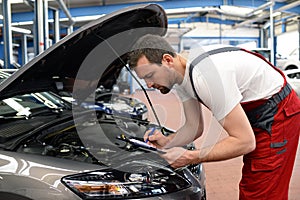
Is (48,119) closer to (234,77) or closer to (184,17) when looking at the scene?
(234,77)

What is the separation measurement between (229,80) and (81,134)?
3.90 feet

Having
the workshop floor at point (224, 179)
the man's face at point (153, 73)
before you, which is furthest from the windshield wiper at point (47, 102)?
the man's face at point (153, 73)

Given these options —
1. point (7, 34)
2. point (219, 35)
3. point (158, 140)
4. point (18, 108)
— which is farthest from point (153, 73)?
point (219, 35)

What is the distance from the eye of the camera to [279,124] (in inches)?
57.3

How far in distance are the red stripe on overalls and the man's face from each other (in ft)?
1.35

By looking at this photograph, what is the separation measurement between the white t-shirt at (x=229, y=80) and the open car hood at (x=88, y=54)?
0.52m

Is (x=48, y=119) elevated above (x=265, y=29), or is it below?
below

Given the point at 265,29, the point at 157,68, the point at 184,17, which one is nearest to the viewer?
the point at 157,68

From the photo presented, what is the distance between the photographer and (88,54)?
211cm

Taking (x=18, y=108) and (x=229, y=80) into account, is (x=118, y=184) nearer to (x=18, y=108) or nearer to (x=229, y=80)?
(x=229, y=80)

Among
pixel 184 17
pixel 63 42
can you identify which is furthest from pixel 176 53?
pixel 184 17

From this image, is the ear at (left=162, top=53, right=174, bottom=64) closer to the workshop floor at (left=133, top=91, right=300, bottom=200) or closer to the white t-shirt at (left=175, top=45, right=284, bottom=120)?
the white t-shirt at (left=175, top=45, right=284, bottom=120)

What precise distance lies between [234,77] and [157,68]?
32 centimetres

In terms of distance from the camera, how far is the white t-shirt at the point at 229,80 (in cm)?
122
